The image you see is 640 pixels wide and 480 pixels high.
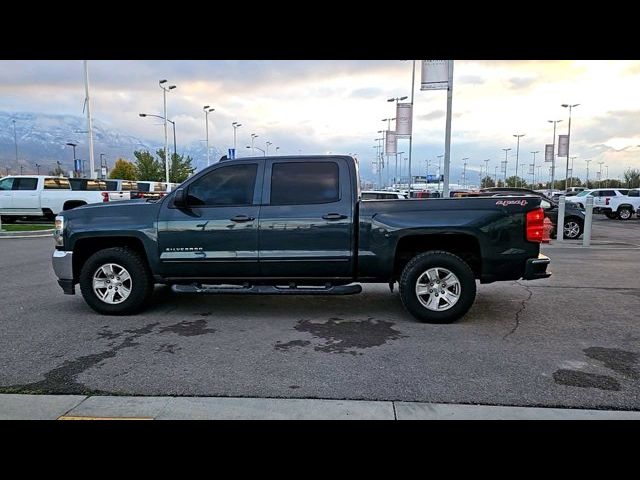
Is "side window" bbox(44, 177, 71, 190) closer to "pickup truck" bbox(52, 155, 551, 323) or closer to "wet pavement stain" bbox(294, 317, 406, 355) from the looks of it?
"pickup truck" bbox(52, 155, 551, 323)

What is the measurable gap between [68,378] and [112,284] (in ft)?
6.70

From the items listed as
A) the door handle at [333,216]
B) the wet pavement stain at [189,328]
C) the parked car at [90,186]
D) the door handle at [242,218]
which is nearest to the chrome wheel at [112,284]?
the wet pavement stain at [189,328]

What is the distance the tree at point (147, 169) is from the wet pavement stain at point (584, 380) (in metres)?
53.7

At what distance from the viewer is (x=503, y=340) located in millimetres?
4934

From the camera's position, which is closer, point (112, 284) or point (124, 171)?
point (112, 284)

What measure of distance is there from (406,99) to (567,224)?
3091cm

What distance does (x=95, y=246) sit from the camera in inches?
237

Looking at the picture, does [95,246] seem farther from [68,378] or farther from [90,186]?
[90,186]

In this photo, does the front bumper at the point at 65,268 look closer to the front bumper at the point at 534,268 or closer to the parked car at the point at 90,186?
the front bumper at the point at 534,268

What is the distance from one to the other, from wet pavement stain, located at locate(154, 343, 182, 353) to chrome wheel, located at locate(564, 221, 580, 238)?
585 inches

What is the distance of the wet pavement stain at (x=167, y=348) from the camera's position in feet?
15.1

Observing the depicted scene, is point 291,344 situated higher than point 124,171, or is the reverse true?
point 124,171

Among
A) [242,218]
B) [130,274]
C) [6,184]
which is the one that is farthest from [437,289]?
[6,184]
